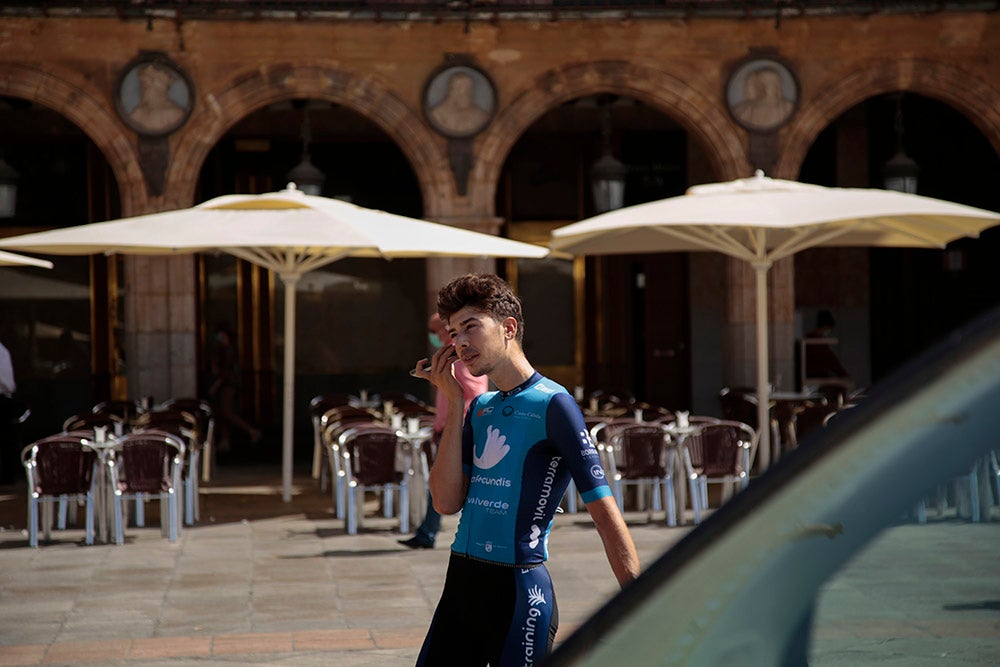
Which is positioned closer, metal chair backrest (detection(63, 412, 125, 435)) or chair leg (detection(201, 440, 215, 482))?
metal chair backrest (detection(63, 412, 125, 435))

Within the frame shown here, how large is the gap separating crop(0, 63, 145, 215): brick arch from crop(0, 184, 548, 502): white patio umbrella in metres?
4.04

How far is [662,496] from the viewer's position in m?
12.4

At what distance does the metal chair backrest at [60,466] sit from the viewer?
9.80 metres

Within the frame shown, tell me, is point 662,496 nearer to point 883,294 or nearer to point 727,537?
point 883,294

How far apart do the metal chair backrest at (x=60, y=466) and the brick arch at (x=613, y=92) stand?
742cm

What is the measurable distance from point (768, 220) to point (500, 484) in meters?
7.64

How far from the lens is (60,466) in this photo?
9883 millimetres

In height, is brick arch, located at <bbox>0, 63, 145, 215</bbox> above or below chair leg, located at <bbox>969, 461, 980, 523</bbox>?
above

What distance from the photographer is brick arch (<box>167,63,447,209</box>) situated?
1598 cm

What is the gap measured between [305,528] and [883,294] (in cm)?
1180

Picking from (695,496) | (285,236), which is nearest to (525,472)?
(695,496)

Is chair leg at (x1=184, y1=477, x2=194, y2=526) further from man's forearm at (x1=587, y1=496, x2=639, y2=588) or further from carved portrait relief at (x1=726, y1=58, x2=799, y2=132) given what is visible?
carved portrait relief at (x1=726, y1=58, x2=799, y2=132)

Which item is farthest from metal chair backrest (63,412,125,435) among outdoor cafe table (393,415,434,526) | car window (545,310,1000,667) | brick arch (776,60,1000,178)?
car window (545,310,1000,667)

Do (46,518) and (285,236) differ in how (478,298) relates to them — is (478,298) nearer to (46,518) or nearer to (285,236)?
(46,518)
